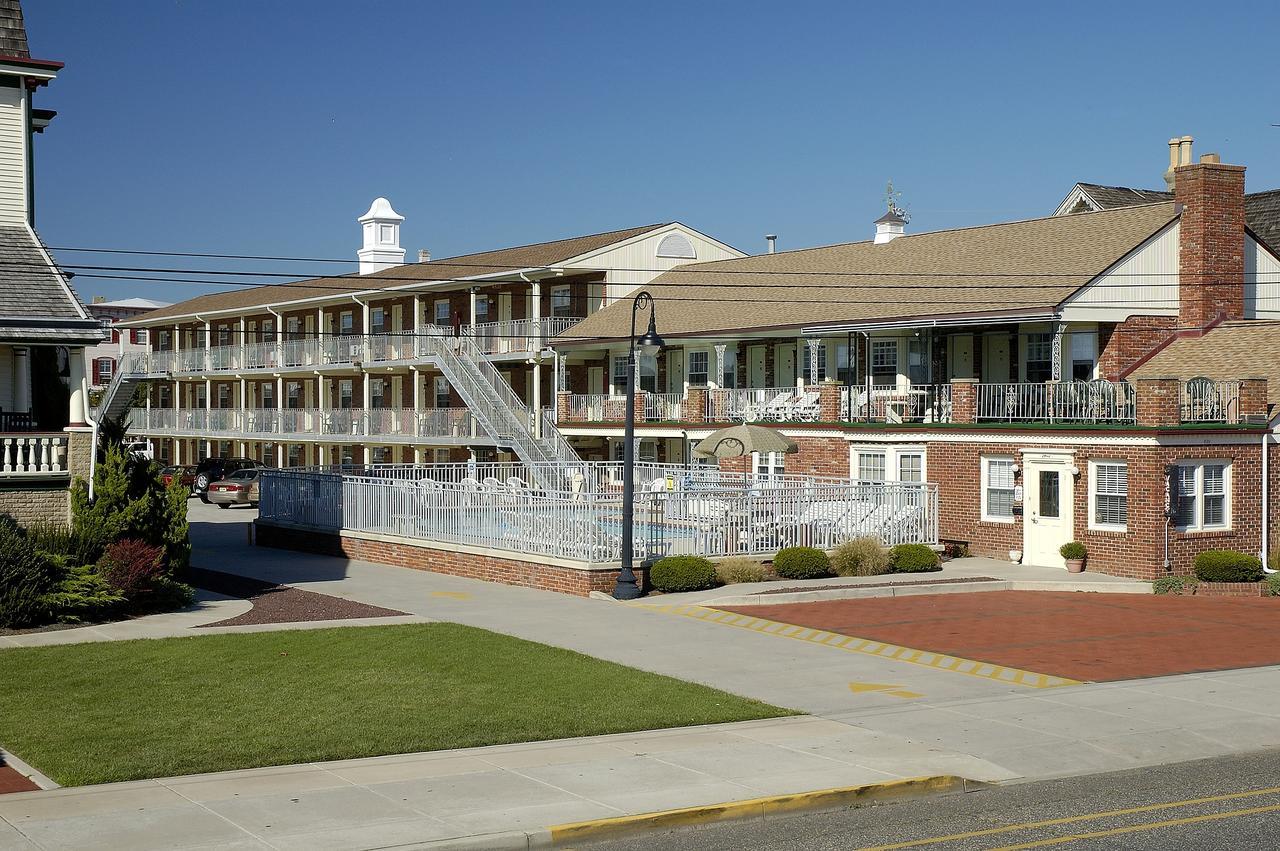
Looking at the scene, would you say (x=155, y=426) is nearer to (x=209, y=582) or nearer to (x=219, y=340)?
(x=219, y=340)

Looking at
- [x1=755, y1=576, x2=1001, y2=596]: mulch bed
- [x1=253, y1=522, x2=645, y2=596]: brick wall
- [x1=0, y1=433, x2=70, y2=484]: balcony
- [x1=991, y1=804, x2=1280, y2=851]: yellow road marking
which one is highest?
[x1=0, y1=433, x2=70, y2=484]: balcony

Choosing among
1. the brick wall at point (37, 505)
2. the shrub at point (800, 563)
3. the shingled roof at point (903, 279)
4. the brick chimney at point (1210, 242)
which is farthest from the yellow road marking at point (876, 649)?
the brick chimney at point (1210, 242)

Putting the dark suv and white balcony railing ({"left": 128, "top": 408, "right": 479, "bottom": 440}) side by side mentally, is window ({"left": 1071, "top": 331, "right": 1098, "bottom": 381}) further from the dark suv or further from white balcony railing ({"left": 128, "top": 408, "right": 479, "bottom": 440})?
the dark suv

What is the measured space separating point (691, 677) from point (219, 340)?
6070 cm

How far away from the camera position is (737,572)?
24.9m

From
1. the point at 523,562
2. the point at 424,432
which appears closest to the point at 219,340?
the point at 424,432

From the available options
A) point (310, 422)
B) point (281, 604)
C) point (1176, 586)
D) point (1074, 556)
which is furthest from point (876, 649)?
point (310, 422)

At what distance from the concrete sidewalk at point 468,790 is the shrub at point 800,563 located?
11734 millimetres

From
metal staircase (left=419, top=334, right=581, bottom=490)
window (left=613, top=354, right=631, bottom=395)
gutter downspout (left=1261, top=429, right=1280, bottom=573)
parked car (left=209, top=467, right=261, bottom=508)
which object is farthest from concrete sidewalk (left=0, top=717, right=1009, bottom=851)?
parked car (left=209, top=467, right=261, bottom=508)

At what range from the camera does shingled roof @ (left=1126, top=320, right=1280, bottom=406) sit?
3008cm

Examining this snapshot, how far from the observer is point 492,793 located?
10.9 m

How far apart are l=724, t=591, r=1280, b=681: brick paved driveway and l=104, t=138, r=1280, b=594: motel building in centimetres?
318

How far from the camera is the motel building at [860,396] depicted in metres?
26.9

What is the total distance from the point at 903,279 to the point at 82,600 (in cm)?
A: 2490
